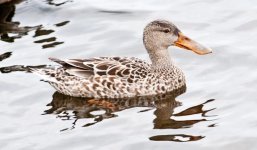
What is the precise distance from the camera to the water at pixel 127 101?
9.53m

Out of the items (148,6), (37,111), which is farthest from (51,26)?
(37,111)

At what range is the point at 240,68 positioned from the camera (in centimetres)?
1138

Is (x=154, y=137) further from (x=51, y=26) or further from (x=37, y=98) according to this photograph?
(x=51, y=26)

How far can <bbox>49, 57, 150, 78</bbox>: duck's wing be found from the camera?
1099cm

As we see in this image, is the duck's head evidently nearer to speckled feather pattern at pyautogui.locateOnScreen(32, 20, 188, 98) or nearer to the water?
speckled feather pattern at pyautogui.locateOnScreen(32, 20, 188, 98)

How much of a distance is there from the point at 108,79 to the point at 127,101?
1.31 feet

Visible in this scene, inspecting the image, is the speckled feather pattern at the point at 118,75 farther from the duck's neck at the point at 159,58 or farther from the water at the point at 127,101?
the water at the point at 127,101

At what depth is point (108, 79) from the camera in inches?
432

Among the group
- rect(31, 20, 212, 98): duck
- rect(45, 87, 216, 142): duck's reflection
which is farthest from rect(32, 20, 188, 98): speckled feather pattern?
rect(45, 87, 216, 142): duck's reflection

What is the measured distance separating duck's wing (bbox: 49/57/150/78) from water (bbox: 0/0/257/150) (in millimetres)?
384

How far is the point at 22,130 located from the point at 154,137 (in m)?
1.57

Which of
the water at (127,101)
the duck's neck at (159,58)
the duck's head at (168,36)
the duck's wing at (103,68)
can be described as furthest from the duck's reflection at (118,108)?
the duck's head at (168,36)

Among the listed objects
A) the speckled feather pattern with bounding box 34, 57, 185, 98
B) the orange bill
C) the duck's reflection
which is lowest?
the duck's reflection

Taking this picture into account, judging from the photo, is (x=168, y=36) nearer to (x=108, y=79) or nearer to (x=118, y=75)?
(x=118, y=75)
